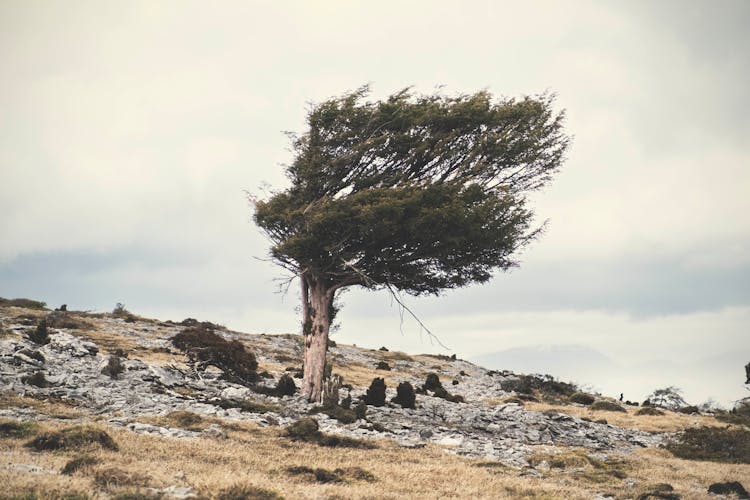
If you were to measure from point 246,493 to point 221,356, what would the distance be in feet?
68.6

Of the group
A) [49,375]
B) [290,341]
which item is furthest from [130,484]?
[290,341]

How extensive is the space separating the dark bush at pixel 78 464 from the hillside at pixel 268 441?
4 cm

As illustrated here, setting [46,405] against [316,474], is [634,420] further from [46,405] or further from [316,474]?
[46,405]

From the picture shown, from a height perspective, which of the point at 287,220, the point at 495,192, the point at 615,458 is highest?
the point at 495,192

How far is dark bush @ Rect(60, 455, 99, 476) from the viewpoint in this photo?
9.84 metres

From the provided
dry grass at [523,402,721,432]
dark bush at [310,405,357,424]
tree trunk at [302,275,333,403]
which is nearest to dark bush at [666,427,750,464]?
dry grass at [523,402,721,432]

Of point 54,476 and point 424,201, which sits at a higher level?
point 424,201

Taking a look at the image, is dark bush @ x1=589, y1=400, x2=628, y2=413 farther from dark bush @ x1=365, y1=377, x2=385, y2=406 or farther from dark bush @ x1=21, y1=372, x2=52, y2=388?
dark bush @ x1=21, y1=372, x2=52, y2=388

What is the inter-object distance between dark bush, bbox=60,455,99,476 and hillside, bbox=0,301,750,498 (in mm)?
35

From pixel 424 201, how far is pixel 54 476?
1673 cm

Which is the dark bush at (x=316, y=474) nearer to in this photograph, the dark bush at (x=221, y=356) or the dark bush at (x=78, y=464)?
the dark bush at (x=78, y=464)

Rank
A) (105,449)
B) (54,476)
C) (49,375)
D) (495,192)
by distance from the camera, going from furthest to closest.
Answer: (495,192), (49,375), (105,449), (54,476)

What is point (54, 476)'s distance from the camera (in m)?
9.31

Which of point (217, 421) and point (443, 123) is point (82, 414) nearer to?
point (217, 421)
